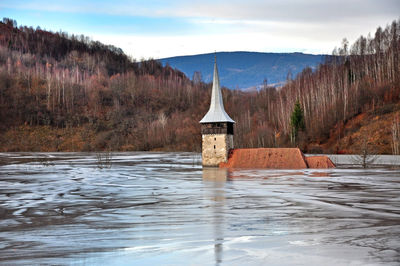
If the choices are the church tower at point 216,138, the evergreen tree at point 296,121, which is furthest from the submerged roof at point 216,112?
the evergreen tree at point 296,121

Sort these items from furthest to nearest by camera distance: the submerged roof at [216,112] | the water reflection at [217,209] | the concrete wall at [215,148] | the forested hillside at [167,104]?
1. the forested hillside at [167,104]
2. the submerged roof at [216,112]
3. the concrete wall at [215,148]
4. the water reflection at [217,209]

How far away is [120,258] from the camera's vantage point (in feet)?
37.0

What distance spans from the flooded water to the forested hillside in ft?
151

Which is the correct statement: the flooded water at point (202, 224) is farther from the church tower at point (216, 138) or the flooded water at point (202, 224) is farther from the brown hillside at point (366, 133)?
the brown hillside at point (366, 133)

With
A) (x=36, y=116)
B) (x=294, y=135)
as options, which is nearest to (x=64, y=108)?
(x=36, y=116)

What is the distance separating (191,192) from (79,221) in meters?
9.90

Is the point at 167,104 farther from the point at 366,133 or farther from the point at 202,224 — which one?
the point at 202,224

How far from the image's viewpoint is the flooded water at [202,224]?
11.4 meters

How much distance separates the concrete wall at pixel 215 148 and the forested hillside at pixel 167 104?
2913 centimetres

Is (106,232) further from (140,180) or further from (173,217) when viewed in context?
(140,180)

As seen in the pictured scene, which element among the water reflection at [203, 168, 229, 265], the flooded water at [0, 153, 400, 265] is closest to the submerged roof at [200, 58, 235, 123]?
the water reflection at [203, 168, 229, 265]

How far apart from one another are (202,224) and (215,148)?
3099 cm

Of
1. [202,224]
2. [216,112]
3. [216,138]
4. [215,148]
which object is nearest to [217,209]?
[202,224]

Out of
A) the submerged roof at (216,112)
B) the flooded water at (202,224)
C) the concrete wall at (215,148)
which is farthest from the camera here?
the submerged roof at (216,112)
